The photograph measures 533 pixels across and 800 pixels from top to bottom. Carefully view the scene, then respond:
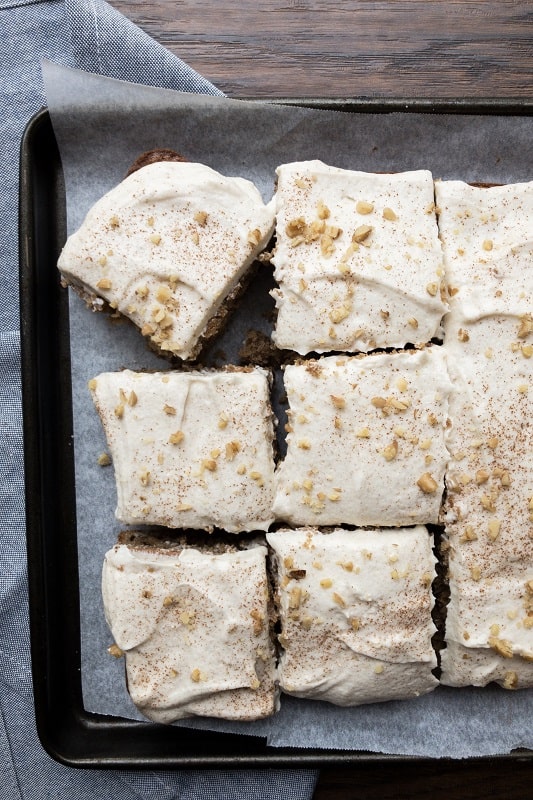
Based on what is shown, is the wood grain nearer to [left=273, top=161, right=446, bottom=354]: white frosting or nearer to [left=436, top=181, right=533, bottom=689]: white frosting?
[left=273, top=161, right=446, bottom=354]: white frosting

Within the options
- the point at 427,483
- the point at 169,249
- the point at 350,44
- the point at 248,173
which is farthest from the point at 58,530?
the point at 350,44

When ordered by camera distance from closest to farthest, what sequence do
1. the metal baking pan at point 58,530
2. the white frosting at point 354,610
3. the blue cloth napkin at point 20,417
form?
the white frosting at point 354,610
the metal baking pan at point 58,530
the blue cloth napkin at point 20,417

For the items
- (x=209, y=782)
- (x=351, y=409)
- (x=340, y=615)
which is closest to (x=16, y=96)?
(x=351, y=409)

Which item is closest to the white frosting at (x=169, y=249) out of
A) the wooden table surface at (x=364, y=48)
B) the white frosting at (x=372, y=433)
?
the white frosting at (x=372, y=433)

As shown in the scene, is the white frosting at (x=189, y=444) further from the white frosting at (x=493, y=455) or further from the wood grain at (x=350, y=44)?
the wood grain at (x=350, y=44)

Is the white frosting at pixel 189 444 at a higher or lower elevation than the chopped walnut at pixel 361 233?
lower

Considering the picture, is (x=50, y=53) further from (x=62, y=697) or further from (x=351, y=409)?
(x=62, y=697)

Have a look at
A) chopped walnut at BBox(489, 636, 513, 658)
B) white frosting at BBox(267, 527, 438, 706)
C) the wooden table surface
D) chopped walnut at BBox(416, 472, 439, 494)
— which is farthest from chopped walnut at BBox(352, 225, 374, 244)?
chopped walnut at BBox(489, 636, 513, 658)
